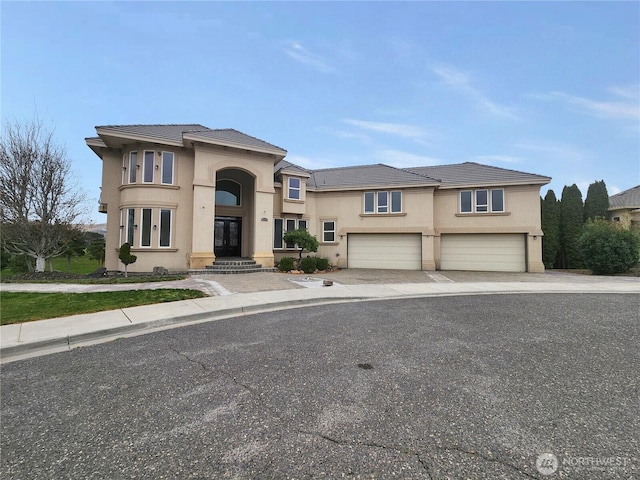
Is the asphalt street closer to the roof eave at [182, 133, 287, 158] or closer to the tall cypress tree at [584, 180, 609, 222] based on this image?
the roof eave at [182, 133, 287, 158]

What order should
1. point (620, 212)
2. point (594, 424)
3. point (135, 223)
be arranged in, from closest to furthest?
point (594, 424)
point (135, 223)
point (620, 212)

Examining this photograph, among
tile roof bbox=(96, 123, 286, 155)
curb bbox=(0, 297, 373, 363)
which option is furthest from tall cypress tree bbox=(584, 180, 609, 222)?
curb bbox=(0, 297, 373, 363)

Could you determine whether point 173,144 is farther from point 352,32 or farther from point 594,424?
point 594,424

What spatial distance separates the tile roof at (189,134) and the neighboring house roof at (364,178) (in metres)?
4.76

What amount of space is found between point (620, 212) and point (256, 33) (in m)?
34.9

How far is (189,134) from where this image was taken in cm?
1442

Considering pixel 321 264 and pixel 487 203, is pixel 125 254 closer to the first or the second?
pixel 321 264

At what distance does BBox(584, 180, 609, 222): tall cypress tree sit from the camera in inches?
995

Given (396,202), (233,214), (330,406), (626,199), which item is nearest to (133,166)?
(233,214)

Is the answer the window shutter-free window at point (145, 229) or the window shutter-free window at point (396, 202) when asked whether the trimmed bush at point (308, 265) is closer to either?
the window shutter-free window at point (396, 202)

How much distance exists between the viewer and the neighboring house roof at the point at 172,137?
1402cm

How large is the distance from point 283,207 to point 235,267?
5095 mm

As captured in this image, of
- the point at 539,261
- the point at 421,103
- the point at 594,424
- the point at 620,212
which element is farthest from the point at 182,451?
the point at 620,212

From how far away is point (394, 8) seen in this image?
44.4ft
